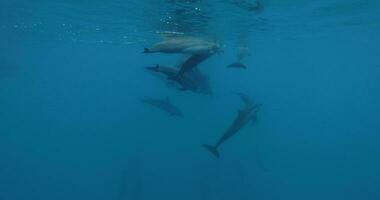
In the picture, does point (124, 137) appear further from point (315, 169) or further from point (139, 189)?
point (139, 189)

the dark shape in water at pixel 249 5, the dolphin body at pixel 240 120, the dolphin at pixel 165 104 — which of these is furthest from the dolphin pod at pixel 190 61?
the dark shape in water at pixel 249 5

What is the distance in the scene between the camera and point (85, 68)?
6881 centimetres

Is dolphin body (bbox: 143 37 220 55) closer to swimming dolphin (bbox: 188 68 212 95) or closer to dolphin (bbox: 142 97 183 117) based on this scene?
swimming dolphin (bbox: 188 68 212 95)

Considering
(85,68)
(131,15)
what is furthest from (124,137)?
(131,15)

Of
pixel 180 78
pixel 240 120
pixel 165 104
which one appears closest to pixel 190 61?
pixel 180 78

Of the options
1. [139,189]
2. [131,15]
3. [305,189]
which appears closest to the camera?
[131,15]

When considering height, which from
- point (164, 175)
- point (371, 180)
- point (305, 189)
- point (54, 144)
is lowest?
point (54, 144)

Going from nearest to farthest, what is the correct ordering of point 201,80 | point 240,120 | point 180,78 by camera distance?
point 180,78 < point 240,120 < point 201,80

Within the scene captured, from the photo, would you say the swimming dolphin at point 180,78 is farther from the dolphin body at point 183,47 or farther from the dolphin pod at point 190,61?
the dolphin body at point 183,47

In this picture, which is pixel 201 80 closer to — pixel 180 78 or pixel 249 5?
pixel 180 78

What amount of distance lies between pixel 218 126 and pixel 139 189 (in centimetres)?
2126

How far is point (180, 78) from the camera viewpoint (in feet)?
35.7

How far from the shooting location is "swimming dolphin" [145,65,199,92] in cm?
1052

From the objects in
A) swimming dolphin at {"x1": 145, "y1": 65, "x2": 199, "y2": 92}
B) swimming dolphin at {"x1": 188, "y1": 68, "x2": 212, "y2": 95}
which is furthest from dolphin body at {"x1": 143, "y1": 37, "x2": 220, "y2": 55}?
swimming dolphin at {"x1": 188, "y1": 68, "x2": 212, "y2": 95}
